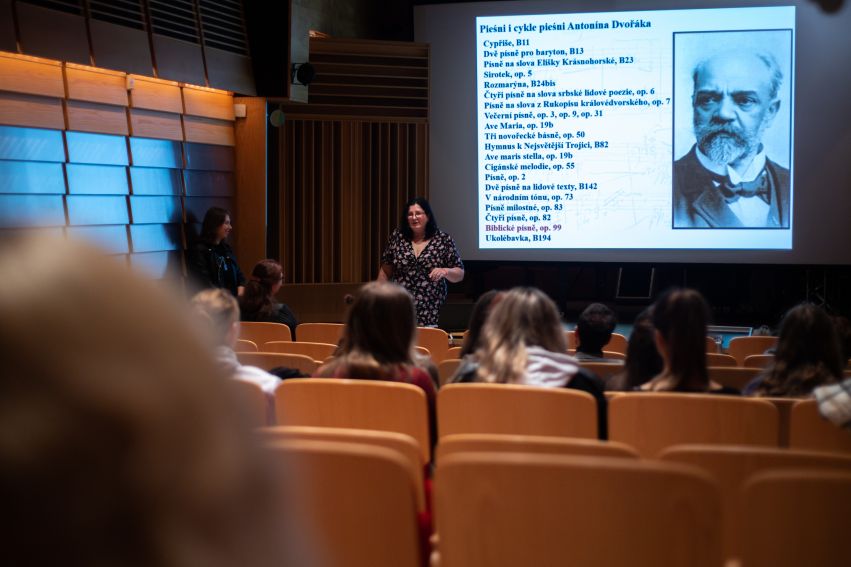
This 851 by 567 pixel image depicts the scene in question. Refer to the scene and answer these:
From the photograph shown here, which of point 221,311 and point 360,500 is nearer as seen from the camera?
point 360,500

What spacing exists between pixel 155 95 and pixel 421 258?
2517mm

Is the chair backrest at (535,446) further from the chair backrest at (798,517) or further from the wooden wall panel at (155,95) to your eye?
the wooden wall panel at (155,95)

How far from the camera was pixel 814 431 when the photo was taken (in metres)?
2.65

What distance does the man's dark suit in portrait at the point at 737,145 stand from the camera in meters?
8.55

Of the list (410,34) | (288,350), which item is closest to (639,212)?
(410,34)

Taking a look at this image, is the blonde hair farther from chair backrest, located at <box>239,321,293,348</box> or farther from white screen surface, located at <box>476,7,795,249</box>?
white screen surface, located at <box>476,7,795,249</box>

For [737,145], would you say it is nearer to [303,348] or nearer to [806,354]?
[303,348]

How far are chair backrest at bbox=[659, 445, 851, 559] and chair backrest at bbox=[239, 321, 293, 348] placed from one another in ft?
11.0

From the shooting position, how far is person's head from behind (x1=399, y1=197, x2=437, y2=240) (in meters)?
6.77

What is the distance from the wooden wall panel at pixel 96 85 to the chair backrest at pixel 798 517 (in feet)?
19.1

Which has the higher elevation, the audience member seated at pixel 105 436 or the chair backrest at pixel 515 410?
the audience member seated at pixel 105 436

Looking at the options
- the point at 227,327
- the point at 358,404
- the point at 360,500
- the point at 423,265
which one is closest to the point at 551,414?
the point at 358,404

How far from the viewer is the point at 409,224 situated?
22.4 ft

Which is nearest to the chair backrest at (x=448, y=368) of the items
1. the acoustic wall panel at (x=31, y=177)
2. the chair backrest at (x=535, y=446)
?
the chair backrest at (x=535, y=446)
